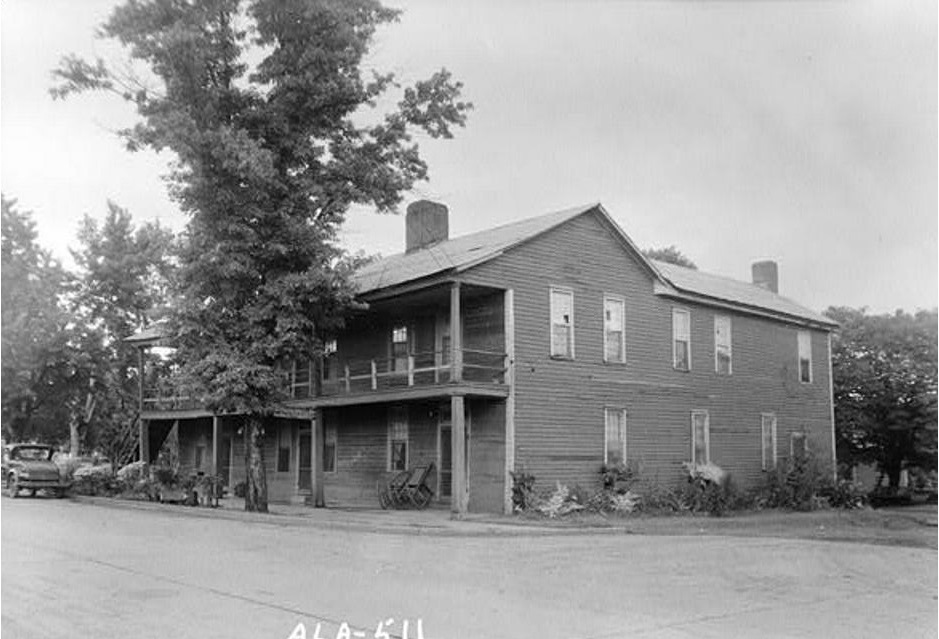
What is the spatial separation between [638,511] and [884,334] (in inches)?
817

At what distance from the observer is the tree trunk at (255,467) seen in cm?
2373

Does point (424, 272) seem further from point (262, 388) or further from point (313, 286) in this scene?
point (262, 388)

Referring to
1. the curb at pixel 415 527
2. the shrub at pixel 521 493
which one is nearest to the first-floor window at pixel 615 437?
the shrub at pixel 521 493

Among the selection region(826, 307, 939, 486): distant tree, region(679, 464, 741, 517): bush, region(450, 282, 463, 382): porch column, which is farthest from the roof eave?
region(450, 282, 463, 382): porch column

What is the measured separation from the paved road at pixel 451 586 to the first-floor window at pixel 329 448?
37.3 feet

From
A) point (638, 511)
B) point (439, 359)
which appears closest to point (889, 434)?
point (638, 511)

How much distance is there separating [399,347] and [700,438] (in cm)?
923

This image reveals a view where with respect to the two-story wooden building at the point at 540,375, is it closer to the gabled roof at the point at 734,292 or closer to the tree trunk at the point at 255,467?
the gabled roof at the point at 734,292

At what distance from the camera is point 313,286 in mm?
22344

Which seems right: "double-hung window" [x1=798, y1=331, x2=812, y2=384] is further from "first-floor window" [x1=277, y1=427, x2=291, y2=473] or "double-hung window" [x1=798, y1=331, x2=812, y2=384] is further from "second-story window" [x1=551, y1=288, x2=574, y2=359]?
"first-floor window" [x1=277, y1=427, x2=291, y2=473]

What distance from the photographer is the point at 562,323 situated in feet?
81.2

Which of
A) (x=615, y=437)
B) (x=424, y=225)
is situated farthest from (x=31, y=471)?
(x=615, y=437)

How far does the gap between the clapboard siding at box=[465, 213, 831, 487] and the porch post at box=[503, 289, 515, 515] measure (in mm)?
193

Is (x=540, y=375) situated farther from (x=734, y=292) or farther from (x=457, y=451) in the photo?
(x=734, y=292)
